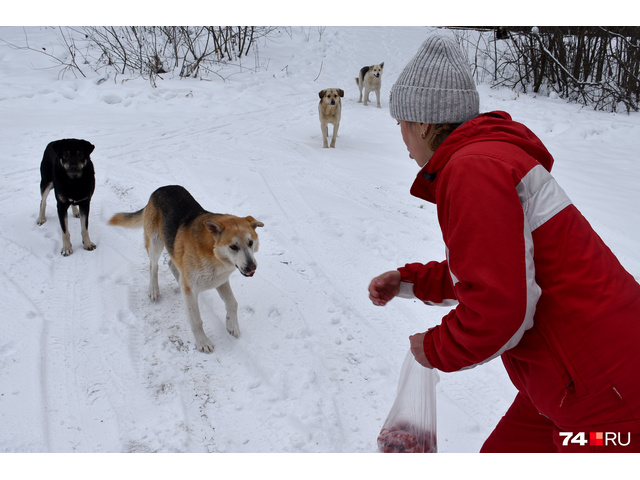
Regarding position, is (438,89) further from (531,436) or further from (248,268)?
(248,268)

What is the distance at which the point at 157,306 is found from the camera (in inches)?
178

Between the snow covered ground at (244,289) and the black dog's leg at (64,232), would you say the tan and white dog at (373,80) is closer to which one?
the snow covered ground at (244,289)

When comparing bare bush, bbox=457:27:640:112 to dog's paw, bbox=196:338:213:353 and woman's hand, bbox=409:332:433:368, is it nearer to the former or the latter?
dog's paw, bbox=196:338:213:353

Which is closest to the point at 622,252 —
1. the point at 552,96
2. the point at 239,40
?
the point at 552,96

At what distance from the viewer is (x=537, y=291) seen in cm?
139

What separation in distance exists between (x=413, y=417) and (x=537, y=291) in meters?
1.27

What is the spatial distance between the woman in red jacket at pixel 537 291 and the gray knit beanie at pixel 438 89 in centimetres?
21

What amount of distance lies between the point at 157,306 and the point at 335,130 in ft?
19.1

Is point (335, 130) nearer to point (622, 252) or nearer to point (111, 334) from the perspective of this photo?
point (622, 252)

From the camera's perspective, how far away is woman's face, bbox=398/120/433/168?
1833 millimetres

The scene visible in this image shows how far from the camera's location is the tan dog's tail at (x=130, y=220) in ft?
16.7

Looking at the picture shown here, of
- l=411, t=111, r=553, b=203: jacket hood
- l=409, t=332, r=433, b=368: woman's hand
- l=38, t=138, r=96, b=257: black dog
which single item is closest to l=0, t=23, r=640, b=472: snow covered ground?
l=38, t=138, r=96, b=257: black dog

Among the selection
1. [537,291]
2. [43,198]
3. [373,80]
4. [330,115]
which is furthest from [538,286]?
[373,80]
